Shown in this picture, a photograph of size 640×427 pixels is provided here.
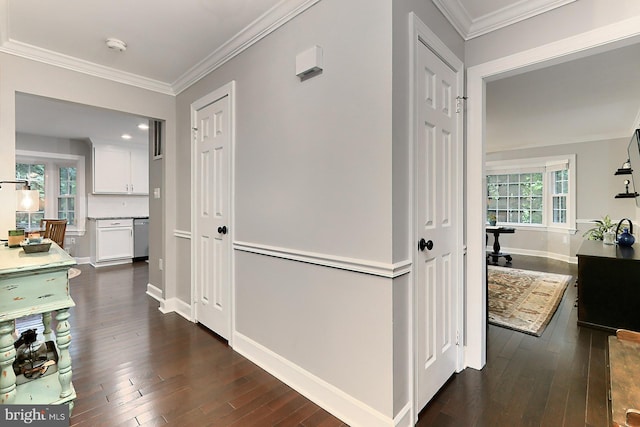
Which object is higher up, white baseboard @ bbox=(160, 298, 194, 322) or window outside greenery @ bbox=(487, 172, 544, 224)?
window outside greenery @ bbox=(487, 172, 544, 224)

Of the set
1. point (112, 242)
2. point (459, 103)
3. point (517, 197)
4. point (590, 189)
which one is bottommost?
point (112, 242)

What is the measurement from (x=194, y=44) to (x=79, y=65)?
3.89ft

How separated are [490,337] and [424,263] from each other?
62.7 inches

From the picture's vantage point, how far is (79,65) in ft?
9.16

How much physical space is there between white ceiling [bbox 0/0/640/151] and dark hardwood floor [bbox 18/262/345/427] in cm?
234

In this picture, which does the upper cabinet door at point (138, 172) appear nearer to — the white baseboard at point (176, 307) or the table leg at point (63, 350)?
the white baseboard at point (176, 307)

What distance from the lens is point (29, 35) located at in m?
2.37

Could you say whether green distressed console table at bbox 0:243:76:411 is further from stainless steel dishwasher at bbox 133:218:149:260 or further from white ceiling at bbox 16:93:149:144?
stainless steel dishwasher at bbox 133:218:149:260

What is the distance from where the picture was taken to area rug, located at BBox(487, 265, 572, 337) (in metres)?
3.09

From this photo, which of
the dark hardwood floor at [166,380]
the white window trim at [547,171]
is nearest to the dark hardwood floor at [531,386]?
the dark hardwood floor at [166,380]

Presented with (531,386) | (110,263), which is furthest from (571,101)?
(110,263)

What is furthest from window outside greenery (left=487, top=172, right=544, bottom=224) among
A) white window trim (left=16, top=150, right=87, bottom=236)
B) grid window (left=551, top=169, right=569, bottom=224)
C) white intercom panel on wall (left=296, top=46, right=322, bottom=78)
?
white window trim (left=16, top=150, right=87, bottom=236)

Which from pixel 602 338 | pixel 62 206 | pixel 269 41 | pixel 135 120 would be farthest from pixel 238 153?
pixel 62 206

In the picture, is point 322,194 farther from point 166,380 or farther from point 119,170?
point 119,170
